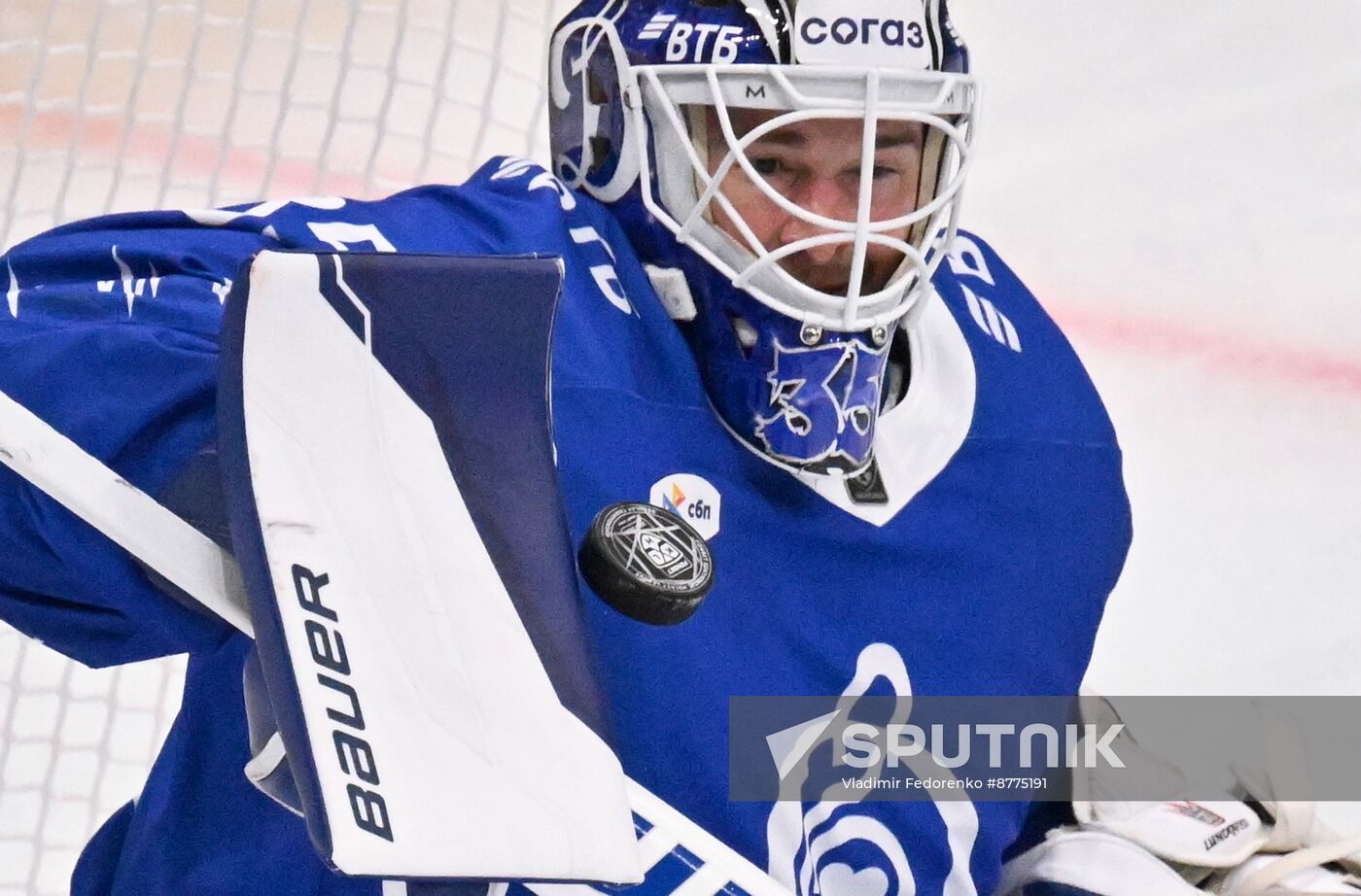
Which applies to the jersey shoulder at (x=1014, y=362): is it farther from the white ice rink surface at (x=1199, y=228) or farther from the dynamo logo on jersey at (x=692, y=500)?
the white ice rink surface at (x=1199, y=228)

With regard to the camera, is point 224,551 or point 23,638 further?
point 23,638

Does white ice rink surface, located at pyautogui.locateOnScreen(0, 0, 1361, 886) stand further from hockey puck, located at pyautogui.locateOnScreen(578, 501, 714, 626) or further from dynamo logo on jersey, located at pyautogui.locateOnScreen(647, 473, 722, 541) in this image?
hockey puck, located at pyautogui.locateOnScreen(578, 501, 714, 626)

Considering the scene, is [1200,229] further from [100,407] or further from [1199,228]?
[100,407]

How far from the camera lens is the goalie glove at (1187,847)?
58.6 inches

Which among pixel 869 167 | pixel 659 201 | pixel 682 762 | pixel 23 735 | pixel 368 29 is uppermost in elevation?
pixel 869 167

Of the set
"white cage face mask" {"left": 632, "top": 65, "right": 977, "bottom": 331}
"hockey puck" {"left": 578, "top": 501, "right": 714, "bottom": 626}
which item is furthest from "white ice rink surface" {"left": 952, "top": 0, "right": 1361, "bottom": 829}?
"hockey puck" {"left": 578, "top": 501, "right": 714, "bottom": 626}

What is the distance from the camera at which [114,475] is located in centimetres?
93

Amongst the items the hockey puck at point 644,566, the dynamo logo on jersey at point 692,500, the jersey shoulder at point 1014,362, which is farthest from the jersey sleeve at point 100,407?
the jersey shoulder at point 1014,362

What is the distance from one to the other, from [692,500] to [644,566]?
0.25 metres

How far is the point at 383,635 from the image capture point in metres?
0.92

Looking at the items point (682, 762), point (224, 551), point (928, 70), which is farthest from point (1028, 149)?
point (224, 551)

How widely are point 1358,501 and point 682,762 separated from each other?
4.22 feet

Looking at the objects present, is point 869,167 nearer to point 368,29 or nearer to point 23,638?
point 368,29

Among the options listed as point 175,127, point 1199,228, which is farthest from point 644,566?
point 1199,228
